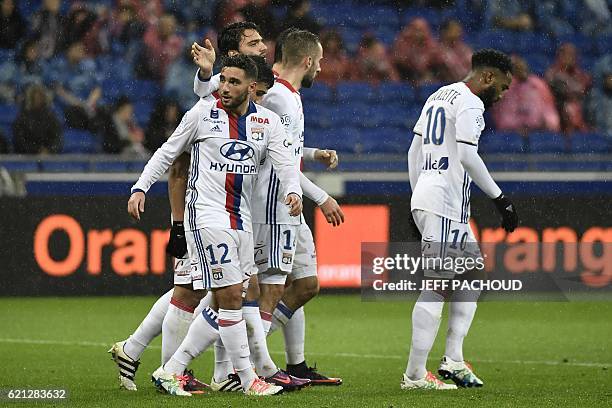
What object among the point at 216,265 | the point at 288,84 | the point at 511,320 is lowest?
the point at 511,320

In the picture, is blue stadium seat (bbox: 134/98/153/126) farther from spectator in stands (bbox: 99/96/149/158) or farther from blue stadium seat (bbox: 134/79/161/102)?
spectator in stands (bbox: 99/96/149/158)

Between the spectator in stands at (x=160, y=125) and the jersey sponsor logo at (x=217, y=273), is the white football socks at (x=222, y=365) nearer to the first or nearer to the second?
the jersey sponsor logo at (x=217, y=273)

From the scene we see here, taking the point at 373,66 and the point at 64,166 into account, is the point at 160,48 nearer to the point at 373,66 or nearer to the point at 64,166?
the point at 64,166

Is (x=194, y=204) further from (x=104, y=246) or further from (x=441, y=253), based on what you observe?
(x=104, y=246)

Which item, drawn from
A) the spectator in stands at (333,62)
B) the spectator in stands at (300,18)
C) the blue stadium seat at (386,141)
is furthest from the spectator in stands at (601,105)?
the spectator in stands at (300,18)

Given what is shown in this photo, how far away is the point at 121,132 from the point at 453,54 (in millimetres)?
4434

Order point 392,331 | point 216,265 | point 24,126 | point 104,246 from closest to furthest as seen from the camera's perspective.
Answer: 1. point 216,265
2. point 392,331
3. point 104,246
4. point 24,126

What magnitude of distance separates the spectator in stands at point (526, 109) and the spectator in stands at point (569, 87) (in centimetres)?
28

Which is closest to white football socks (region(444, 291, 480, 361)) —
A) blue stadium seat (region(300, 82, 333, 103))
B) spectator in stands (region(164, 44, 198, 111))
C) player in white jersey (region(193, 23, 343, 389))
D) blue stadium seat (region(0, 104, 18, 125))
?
player in white jersey (region(193, 23, 343, 389))

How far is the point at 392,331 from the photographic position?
35.8 feet

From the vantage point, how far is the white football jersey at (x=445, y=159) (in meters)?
7.44

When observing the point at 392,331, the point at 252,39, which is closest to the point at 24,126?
the point at 392,331

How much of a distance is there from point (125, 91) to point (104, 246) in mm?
3314

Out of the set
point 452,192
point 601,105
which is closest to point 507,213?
point 452,192
